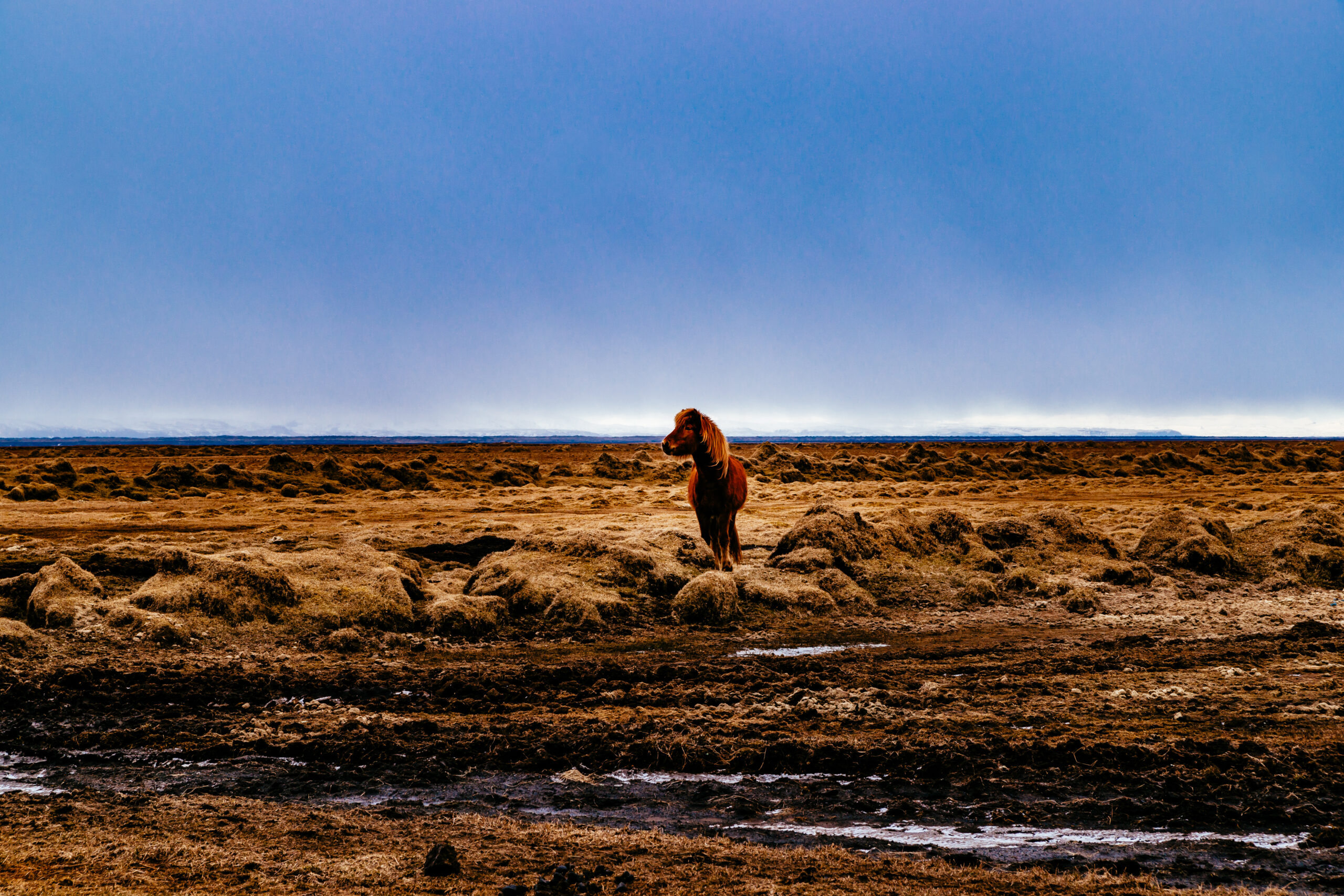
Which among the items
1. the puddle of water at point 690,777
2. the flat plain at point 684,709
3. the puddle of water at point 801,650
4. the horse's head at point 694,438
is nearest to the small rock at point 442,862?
the flat plain at point 684,709

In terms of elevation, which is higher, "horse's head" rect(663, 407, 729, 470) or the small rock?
"horse's head" rect(663, 407, 729, 470)

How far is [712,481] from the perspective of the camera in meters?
13.4

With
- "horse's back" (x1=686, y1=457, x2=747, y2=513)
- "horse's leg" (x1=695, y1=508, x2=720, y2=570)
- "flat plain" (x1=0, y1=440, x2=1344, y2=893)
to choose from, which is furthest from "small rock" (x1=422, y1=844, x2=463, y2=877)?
"horse's leg" (x1=695, y1=508, x2=720, y2=570)

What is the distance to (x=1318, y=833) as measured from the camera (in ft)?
14.5

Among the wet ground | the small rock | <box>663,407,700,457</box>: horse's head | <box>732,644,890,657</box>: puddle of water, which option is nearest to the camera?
the small rock

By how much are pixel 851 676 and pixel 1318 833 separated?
4.02 meters

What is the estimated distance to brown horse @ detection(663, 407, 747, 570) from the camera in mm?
12945

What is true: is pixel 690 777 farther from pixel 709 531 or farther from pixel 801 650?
pixel 709 531

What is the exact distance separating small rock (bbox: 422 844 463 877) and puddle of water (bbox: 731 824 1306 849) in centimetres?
169

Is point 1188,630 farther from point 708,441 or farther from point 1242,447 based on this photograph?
point 1242,447

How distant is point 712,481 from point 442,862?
9.79 metres

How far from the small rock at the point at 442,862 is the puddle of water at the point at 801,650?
549 centimetres

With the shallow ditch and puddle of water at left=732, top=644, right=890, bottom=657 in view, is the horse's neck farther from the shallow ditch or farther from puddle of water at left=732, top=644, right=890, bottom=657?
the shallow ditch

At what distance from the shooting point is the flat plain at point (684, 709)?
4262 mm
